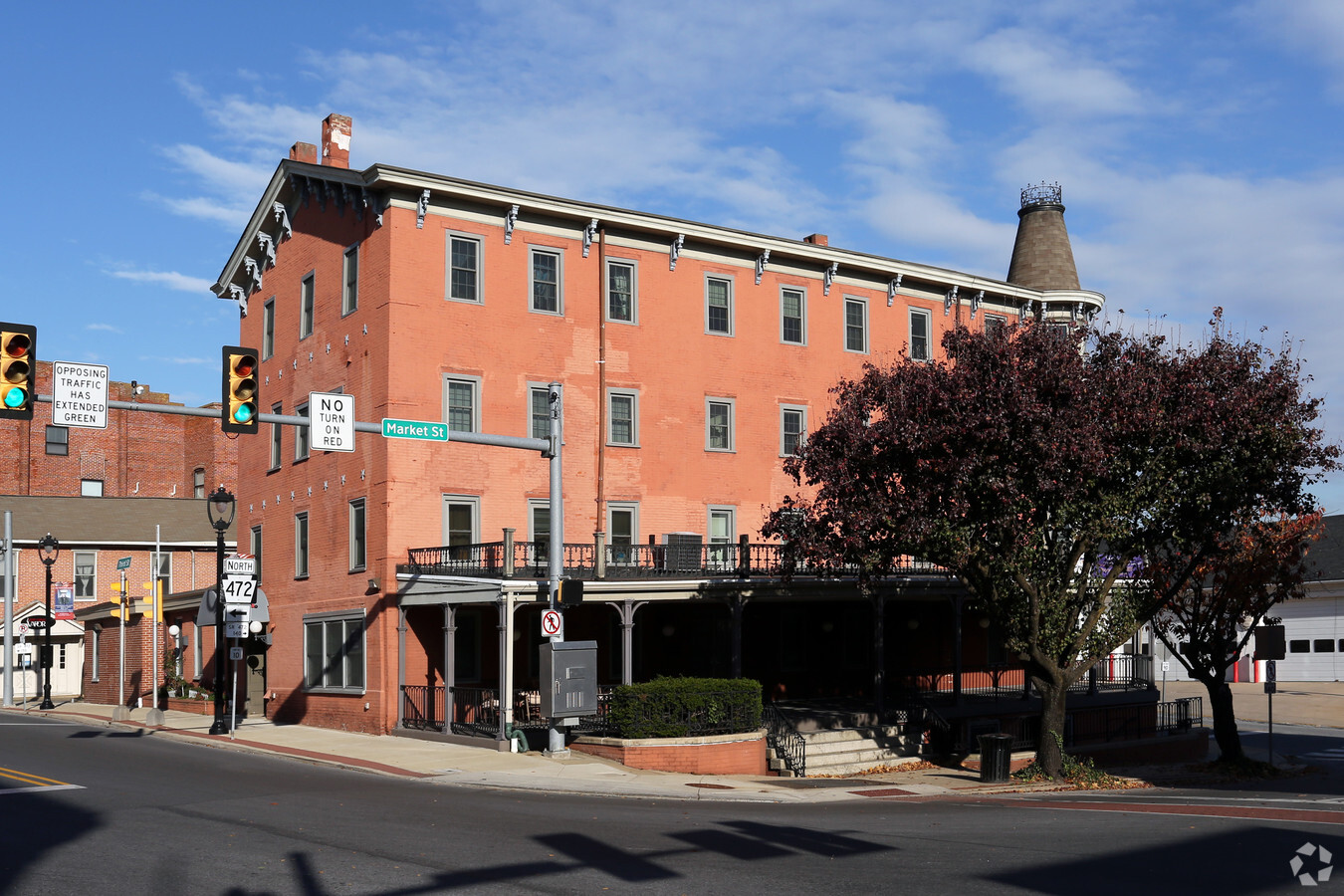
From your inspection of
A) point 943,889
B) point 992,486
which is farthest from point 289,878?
point 992,486

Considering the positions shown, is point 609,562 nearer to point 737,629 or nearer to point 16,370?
point 737,629

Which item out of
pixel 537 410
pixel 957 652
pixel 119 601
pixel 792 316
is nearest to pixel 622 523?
pixel 537 410

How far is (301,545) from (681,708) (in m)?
15.9

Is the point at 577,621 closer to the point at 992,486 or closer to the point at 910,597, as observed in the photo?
the point at 910,597

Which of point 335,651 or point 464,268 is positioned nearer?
point 464,268

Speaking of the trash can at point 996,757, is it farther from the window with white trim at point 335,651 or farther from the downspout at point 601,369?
the window with white trim at point 335,651

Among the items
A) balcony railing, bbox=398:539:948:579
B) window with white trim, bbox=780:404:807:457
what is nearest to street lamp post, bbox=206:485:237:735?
balcony railing, bbox=398:539:948:579

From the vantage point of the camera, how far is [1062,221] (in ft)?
153

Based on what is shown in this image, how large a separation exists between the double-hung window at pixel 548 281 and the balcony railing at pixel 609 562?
655cm

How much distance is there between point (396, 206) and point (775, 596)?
43.8 ft

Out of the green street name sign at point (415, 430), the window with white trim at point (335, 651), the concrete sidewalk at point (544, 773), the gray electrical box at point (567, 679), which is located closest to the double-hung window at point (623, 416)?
the window with white trim at point (335, 651)

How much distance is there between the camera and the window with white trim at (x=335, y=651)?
3194cm

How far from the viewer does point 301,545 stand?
Answer: 35.8m

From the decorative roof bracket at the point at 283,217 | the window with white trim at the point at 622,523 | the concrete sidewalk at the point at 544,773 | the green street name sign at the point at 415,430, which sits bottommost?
the concrete sidewalk at the point at 544,773
